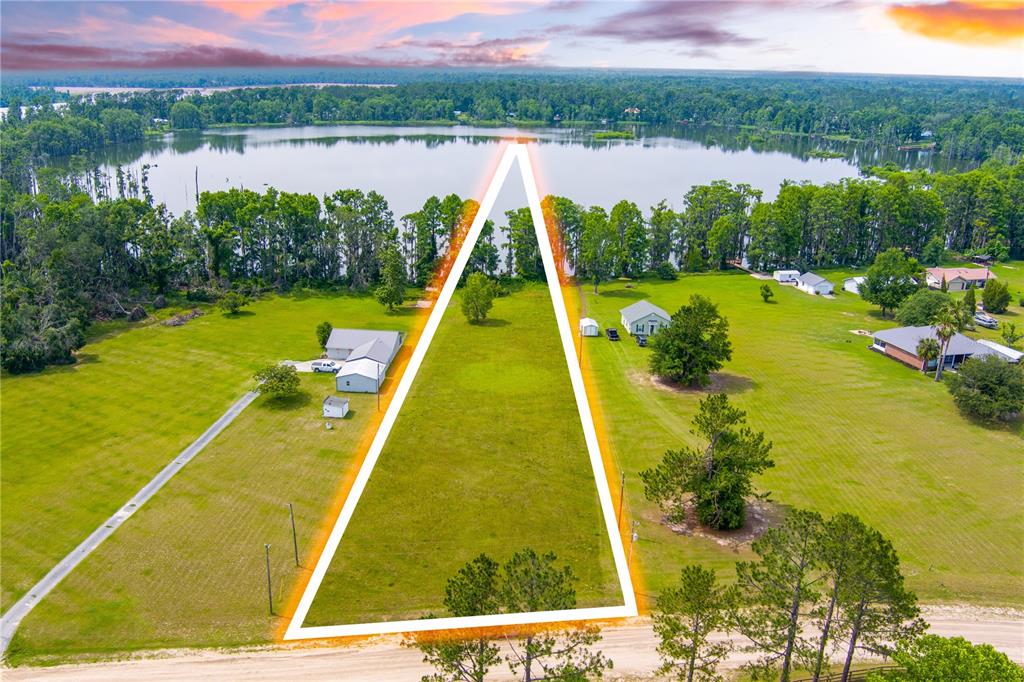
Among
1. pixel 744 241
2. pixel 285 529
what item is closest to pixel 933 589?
pixel 285 529

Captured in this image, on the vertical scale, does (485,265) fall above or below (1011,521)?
above

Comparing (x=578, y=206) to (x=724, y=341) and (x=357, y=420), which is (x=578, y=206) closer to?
(x=724, y=341)

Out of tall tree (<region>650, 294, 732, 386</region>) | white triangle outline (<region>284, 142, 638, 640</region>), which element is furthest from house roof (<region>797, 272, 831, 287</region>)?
white triangle outline (<region>284, 142, 638, 640</region>)

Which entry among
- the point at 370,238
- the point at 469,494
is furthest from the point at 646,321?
the point at 370,238

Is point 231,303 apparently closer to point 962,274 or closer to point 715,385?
point 715,385

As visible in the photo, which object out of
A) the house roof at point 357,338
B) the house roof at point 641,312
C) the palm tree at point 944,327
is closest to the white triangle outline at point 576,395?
the house roof at point 357,338

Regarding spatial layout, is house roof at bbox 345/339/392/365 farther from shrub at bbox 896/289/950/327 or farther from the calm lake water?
shrub at bbox 896/289/950/327
